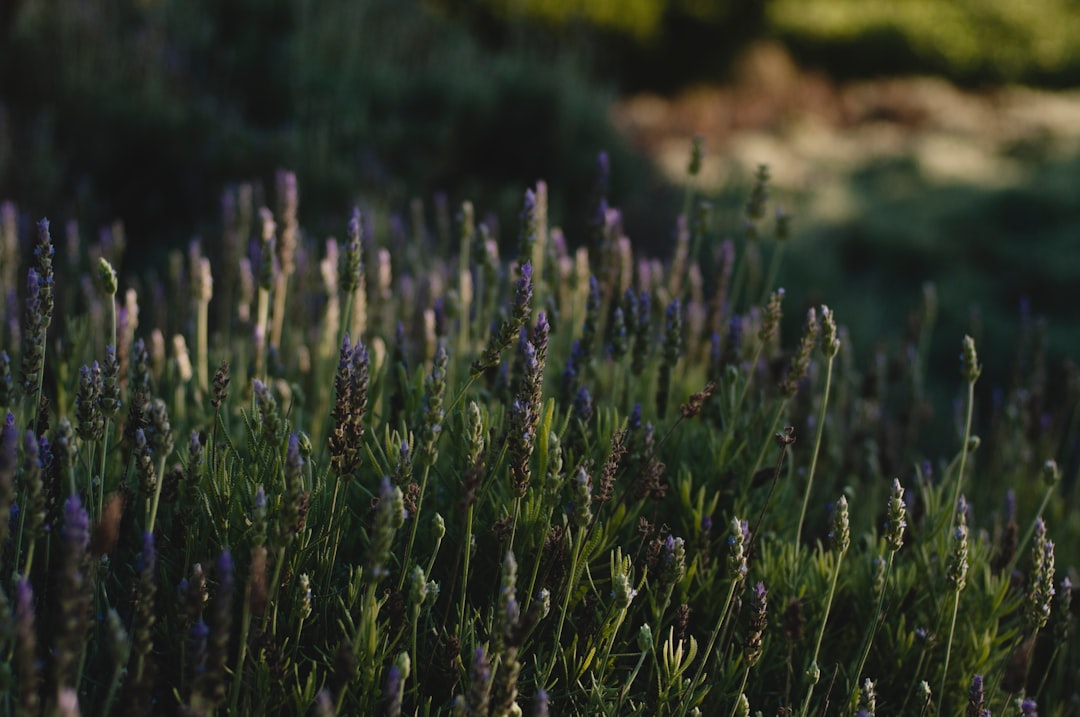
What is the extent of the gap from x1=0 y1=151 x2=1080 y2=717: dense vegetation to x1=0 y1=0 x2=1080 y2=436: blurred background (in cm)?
87

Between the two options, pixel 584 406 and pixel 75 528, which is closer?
pixel 75 528

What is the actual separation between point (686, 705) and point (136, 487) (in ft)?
3.71

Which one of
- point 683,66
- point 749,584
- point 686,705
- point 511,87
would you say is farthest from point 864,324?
point 683,66

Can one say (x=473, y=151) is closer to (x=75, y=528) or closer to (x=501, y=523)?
(x=501, y=523)

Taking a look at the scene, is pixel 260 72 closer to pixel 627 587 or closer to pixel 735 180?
pixel 735 180

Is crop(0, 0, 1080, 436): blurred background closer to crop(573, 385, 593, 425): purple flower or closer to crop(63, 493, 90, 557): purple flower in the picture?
crop(573, 385, 593, 425): purple flower

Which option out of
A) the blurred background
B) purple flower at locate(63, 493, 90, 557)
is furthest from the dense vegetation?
the blurred background

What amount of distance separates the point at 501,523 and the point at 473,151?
495 cm

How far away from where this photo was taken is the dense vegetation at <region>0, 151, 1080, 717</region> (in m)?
1.35

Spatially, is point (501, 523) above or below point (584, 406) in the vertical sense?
below

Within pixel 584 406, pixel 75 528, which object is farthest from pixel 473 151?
pixel 75 528

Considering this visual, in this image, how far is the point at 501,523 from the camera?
1547 mm

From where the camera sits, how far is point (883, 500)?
Answer: 8.70ft

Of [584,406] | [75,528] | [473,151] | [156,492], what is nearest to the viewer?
[75,528]
